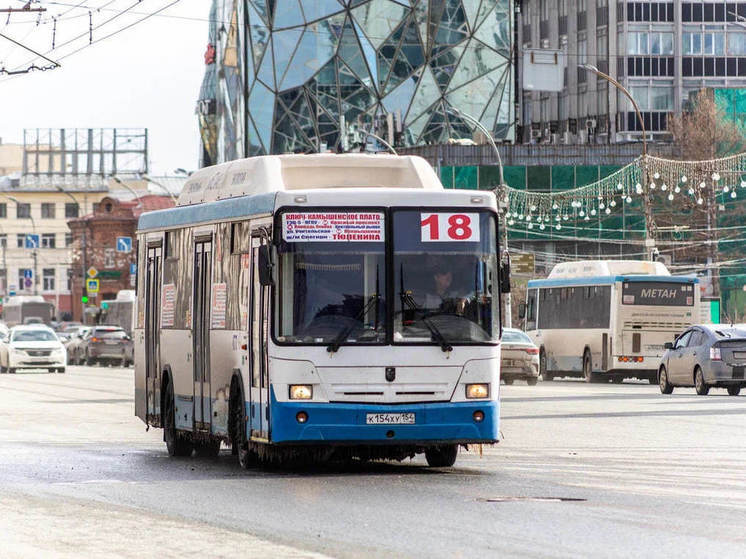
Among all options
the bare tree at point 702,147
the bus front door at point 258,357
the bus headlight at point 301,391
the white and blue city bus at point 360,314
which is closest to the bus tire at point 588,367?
the bare tree at point 702,147

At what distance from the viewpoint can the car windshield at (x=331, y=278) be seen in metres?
16.3

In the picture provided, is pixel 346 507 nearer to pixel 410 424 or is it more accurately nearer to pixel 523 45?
pixel 410 424

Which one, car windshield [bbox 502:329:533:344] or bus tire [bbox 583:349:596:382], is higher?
car windshield [bbox 502:329:533:344]

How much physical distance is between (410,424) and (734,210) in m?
69.9

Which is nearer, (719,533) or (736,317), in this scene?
(719,533)

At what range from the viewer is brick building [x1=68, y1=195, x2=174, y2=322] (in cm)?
13962

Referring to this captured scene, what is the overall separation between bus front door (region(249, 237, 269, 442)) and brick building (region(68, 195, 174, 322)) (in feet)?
393

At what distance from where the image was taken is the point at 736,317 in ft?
279

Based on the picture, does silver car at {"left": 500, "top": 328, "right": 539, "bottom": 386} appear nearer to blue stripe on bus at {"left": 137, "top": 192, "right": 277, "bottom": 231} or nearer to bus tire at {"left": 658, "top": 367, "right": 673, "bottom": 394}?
bus tire at {"left": 658, "top": 367, "right": 673, "bottom": 394}

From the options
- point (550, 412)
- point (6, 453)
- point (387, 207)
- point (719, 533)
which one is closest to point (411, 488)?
point (387, 207)

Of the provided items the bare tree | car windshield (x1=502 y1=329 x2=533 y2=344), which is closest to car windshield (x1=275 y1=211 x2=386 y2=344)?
car windshield (x1=502 y1=329 x2=533 y2=344)

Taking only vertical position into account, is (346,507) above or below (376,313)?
below

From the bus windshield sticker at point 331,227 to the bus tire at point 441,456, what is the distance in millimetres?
2297

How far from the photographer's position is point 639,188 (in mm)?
56719
